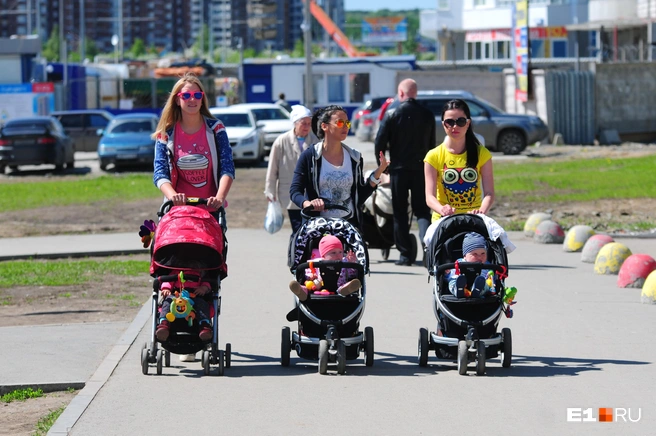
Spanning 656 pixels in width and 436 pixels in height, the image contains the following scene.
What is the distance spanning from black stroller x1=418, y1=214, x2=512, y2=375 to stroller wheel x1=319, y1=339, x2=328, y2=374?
2.09ft

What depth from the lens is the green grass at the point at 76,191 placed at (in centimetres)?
2316

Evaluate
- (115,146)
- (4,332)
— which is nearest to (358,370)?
(4,332)

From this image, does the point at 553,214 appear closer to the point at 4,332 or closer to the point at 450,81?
the point at 4,332

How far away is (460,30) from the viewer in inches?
3851

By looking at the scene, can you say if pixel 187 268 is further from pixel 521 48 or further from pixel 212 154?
pixel 521 48

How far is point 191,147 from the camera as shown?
8055 mm

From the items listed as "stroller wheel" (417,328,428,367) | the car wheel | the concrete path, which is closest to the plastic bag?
the concrete path

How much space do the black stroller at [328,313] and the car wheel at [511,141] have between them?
26202mm

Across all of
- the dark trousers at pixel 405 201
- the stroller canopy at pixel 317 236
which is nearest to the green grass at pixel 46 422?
the stroller canopy at pixel 317 236

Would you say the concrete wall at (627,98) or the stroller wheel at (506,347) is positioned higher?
the concrete wall at (627,98)

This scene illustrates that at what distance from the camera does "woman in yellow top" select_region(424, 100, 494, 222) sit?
8.29m

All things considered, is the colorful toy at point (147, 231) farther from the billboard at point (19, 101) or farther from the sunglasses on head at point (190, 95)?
the billboard at point (19, 101)

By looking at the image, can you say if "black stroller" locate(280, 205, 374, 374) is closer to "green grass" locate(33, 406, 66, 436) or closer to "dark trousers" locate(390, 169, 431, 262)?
"green grass" locate(33, 406, 66, 436)

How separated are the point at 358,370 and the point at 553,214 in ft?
37.2
